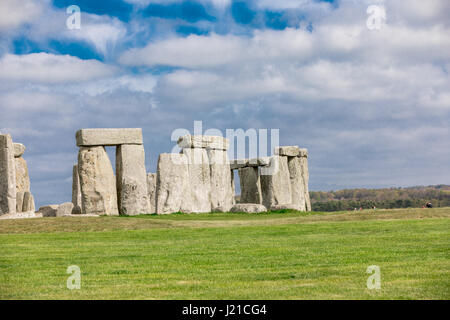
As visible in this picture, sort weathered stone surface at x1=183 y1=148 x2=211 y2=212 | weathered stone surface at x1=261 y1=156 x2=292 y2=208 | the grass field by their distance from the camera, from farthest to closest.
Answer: weathered stone surface at x1=261 y1=156 x2=292 y2=208 → weathered stone surface at x1=183 y1=148 x2=211 y2=212 → the grass field

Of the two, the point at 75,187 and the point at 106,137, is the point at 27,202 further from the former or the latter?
the point at 75,187

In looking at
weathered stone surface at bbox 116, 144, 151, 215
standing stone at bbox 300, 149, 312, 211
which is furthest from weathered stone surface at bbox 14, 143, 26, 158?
standing stone at bbox 300, 149, 312, 211

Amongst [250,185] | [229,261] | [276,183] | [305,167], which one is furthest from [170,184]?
[229,261]

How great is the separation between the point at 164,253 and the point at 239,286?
4.00 metres

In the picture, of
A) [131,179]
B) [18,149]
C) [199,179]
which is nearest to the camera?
[131,179]

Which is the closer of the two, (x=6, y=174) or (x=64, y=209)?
(x=6, y=174)

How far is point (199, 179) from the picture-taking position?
2841 cm

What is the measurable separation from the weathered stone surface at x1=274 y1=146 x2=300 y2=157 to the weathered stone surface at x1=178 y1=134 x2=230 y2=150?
3.06 meters

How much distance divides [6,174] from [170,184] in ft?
23.0

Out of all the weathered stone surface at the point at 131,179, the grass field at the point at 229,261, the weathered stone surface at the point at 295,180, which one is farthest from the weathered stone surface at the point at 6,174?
the weathered stone surface at the point at 295,180

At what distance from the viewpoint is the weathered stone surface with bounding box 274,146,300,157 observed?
106ft

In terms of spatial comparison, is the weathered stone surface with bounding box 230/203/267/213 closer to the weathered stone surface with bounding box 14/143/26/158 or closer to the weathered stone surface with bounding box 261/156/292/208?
the weathered stone surface with bounding box 261/156/292/208
